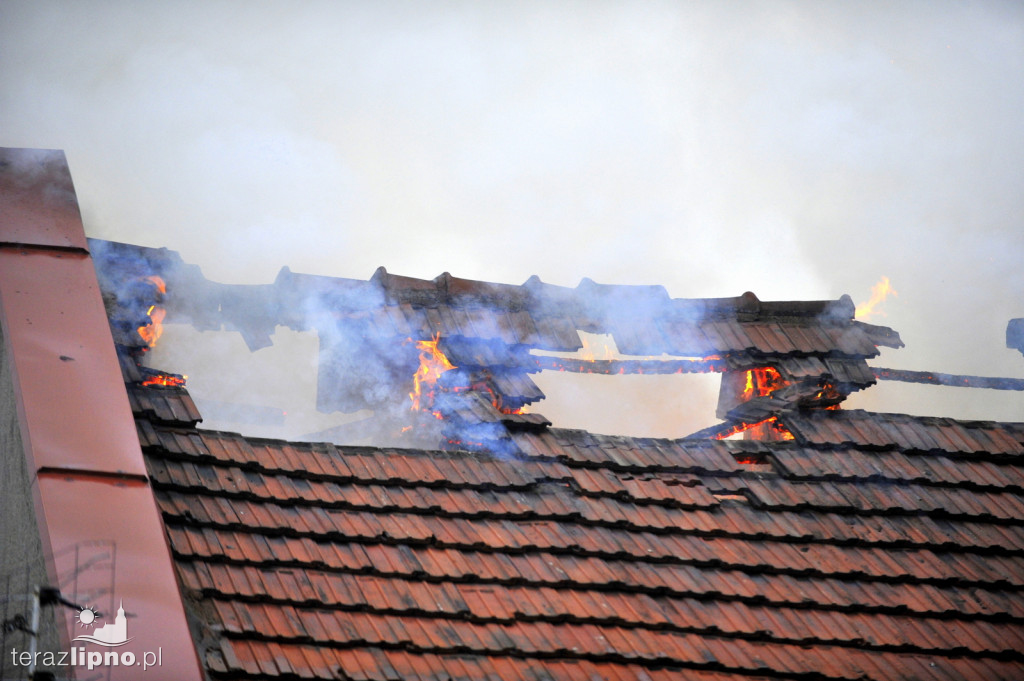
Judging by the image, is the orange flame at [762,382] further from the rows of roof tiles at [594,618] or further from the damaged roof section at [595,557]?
the rows of roof tiles at [594,618]

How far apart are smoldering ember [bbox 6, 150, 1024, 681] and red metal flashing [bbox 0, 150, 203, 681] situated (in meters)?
0.01

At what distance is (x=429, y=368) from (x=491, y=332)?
504mm

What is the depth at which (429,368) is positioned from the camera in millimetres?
7102

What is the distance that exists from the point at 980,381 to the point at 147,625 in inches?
276

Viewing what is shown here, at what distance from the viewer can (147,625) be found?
3680 mm

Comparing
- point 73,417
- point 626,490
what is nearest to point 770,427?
point 626,490

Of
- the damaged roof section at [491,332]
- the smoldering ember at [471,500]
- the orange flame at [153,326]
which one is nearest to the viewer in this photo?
the smoldering ember at [471,500]

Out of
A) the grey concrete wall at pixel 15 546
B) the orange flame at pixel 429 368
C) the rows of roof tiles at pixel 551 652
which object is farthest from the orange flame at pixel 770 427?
the grey concrete wall at pixel 15 546

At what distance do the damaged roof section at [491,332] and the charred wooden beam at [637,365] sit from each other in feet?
0.05

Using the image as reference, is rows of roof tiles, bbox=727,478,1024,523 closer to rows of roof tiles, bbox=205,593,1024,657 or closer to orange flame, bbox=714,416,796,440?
orange flame, bbox=714,416,796,440

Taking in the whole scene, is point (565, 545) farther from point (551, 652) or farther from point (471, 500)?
point (551, 652)

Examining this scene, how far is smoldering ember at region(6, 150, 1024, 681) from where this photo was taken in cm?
445

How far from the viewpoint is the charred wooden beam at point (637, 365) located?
757 cm

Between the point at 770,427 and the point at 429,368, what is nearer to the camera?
the point at 429,368
